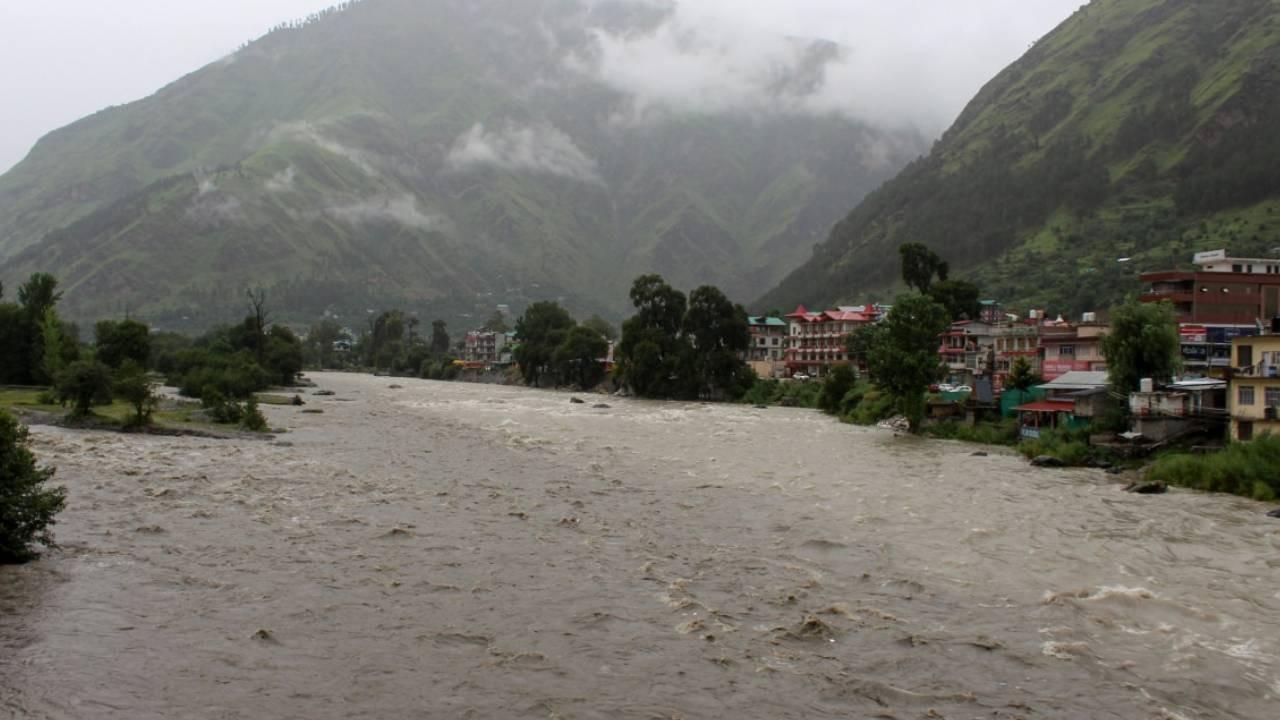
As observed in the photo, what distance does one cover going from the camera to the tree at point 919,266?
9356 cm

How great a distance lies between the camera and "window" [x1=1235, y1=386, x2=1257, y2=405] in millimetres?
37978

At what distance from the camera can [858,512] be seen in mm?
29578

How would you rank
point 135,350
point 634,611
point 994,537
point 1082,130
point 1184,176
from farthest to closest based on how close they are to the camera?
point 1082,130 → point 1184,176 → point 135,350 → point 994,537 → point 634,611

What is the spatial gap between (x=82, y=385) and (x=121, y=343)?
3088cm

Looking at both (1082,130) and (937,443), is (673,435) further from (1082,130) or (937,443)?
(1082,130)

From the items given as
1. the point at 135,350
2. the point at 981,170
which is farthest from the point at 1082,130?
the point at 135,350

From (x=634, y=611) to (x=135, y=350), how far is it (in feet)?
243

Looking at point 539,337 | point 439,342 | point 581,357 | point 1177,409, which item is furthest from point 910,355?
point 439,342

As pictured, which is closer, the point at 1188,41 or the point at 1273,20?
the point at 1273,20

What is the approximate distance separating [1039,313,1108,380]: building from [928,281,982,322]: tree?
841 inches

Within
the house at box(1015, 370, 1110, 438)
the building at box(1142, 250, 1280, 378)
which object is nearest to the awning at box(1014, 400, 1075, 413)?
the house at box(1015, 370, 1110, 438)

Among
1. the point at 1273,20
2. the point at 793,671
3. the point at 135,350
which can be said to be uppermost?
the point at 1273,20

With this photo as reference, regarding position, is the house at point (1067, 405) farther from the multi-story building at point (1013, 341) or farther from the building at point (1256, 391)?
the multi-story building at point (1013, 341)

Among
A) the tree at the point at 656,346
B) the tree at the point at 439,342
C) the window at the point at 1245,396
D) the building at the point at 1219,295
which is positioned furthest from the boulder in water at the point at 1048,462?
the tree at the point at 439,342
